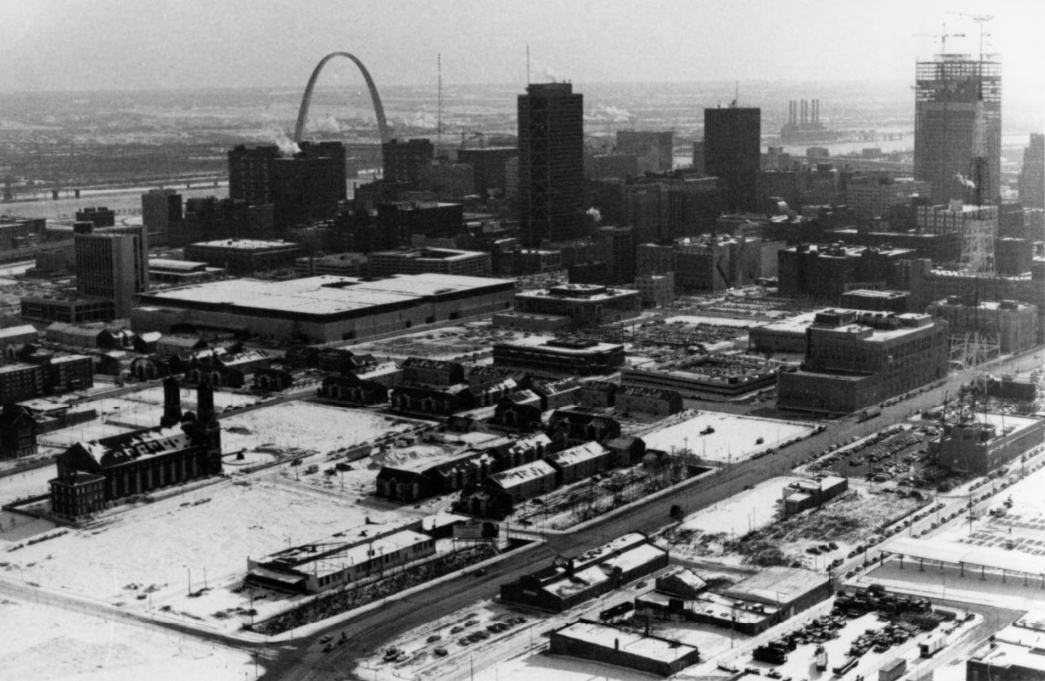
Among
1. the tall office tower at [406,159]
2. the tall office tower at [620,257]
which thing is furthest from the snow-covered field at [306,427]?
the tall office tower at [406,159]

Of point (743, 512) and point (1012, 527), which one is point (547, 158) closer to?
point (743, 512)

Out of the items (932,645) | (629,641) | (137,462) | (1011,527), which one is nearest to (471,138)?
(137,462)

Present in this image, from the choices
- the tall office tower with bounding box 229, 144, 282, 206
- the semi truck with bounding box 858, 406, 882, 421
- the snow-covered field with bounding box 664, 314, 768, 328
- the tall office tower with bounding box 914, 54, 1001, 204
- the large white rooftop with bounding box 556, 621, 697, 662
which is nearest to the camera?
the large white rooftop with bounding box 556, 621, 697, 662

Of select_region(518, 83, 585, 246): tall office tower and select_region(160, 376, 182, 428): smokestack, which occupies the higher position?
select_region(518, 83, 585, 246): tall office tower

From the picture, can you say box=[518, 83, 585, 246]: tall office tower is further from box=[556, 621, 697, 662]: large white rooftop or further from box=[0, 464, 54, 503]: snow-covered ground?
box=[556, 621, 697, 662]: large white rooftop

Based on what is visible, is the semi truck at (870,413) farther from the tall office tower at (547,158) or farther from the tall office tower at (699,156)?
the tall office tower at (699,156)

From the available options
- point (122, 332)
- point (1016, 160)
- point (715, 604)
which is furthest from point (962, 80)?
point (715, 604)

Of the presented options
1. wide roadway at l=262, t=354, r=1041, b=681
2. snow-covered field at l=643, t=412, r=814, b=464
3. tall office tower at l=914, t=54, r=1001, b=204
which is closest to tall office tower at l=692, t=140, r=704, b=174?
tall office tower at l=914, t=54, r=1001, b=204
